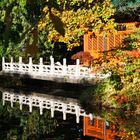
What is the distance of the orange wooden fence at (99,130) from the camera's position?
13.8 m

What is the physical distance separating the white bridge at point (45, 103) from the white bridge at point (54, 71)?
2.99ft

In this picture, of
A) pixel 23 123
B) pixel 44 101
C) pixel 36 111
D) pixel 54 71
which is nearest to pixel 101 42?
pixel 54 71

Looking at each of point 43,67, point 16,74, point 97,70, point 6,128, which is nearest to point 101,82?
point 97,70

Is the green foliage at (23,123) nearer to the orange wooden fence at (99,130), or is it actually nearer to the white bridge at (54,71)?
the orange wooden fence at (99,130)

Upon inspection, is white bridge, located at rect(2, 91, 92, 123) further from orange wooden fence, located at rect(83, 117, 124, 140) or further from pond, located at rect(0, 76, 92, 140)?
orange wooden fence, located at rect(83, 117, 124, 140)

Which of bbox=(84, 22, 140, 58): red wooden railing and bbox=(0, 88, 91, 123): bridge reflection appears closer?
bbox=(0, 88, 91, 123): bridge reflection

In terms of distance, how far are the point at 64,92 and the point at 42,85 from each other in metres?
3.40

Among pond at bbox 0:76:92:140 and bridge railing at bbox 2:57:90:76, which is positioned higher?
bridge railing at bbox 2:57:90:76

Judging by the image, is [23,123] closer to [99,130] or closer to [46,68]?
[99,130]

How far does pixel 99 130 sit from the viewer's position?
51.5 feet

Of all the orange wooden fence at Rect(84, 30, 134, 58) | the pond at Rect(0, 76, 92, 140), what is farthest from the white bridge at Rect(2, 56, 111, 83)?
the orange wooden fence at Rect(84, 30, 134, 58)

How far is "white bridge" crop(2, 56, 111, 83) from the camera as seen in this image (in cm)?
1842

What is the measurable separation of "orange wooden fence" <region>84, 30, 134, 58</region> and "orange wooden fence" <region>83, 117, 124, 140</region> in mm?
4153

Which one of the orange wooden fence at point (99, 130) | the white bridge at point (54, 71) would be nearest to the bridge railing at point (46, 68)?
the white bridge at point (54, 71)
